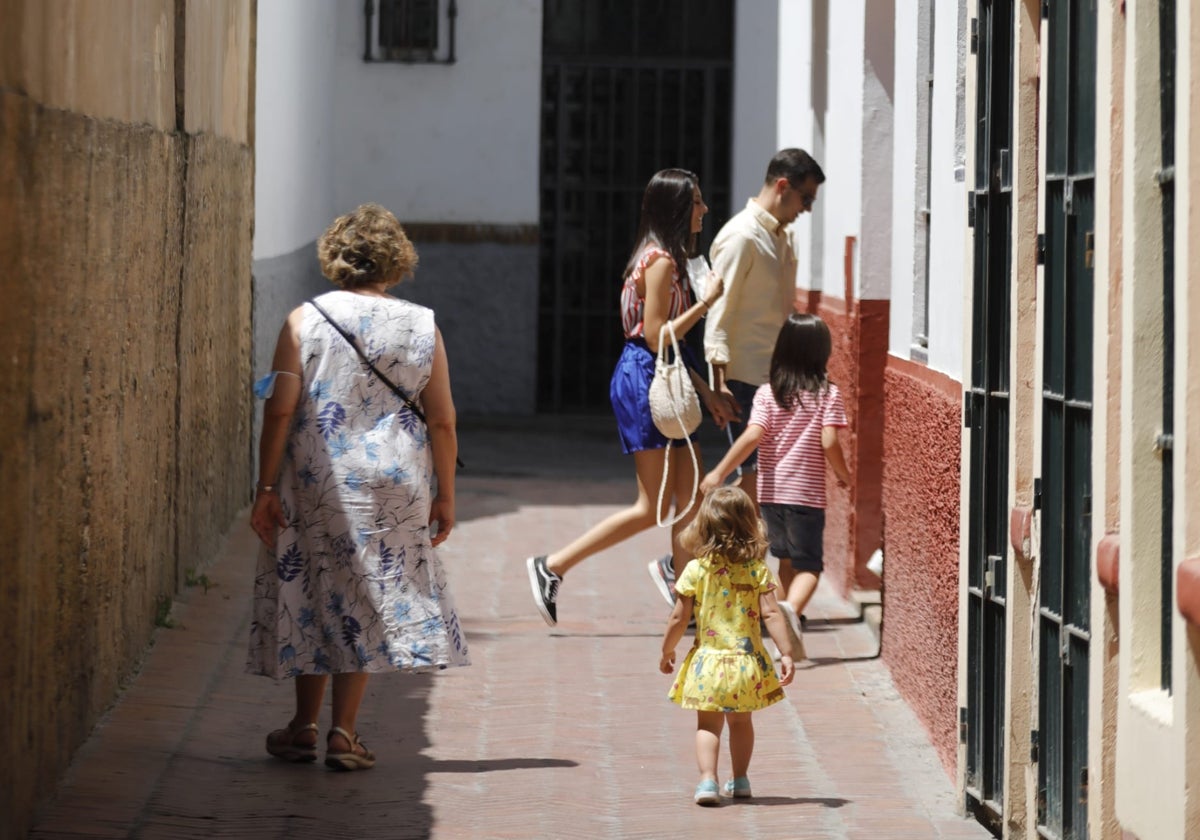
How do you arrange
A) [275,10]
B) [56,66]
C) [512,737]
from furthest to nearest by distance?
1. [275,10]
2. [512,737]
3. [56,66]

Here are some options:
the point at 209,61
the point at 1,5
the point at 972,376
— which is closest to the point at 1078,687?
the point at 972,376

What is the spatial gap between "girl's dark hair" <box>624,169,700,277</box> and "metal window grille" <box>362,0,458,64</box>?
1008 cm

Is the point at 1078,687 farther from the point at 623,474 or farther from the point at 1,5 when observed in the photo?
the point at 623,474

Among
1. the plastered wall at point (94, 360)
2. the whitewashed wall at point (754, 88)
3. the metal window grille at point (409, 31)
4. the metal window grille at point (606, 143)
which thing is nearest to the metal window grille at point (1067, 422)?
the plastered wall at point (94, 360)

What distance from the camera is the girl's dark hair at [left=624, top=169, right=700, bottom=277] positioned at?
28.8ft

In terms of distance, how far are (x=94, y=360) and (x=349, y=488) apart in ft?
2.82

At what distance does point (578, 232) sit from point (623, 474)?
14.3ft

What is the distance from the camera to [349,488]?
21.2 ft

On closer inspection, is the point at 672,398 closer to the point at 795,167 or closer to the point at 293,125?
the point at 795,167

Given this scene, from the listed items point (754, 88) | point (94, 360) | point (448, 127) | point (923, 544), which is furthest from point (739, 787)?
point (448, 127)

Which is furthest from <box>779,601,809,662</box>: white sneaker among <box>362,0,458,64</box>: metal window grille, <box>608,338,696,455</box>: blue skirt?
<box>362,0,458,64</box>: metal window grille

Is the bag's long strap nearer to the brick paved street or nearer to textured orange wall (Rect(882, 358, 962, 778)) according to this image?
the brick paved street

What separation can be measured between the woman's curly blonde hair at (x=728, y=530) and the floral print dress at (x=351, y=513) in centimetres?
89

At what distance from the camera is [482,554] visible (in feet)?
37.3
